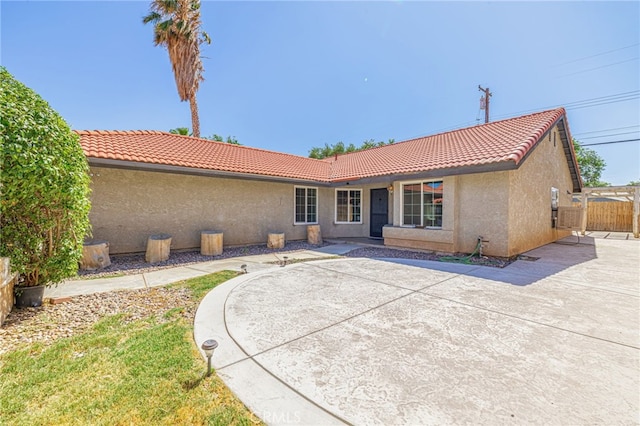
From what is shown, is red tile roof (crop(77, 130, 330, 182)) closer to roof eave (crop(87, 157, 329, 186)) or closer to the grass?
roof eave (crop(87, 157, 329, 186))

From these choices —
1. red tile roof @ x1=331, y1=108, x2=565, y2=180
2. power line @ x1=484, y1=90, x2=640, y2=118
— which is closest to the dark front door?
red tile roof @ x1=331, y1=108, x2=565, y2=180

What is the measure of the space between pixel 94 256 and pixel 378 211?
11.1 metres

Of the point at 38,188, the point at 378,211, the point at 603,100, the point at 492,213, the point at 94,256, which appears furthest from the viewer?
the point at 603,100

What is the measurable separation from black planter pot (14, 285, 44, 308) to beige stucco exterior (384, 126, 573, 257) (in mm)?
9922

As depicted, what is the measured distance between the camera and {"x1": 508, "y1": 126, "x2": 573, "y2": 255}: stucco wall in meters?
8.57

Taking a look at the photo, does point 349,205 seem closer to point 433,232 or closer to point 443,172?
point 433,232

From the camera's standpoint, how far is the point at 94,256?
6992 mm

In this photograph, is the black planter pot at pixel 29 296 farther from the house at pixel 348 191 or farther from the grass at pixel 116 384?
the house at pixel 348 191

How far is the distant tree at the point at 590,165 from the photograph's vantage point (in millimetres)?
32156

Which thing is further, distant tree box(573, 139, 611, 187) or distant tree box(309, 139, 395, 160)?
distant tree box(309, 139, 395, 160)

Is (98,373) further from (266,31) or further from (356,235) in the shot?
(266,31)

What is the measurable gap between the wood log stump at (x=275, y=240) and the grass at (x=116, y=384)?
7.13 meters

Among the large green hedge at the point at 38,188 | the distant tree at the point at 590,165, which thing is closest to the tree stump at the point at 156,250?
the large green hedge at the point at 38,188

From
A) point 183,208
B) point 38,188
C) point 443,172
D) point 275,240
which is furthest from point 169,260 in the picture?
point 443,172
